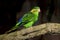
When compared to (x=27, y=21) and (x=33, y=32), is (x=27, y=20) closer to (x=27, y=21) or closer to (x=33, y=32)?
(x=27, y=21)

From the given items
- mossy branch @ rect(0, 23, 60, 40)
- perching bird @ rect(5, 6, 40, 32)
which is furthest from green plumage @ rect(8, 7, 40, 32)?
mossy branch @ rect(0, 23, 60, 40)

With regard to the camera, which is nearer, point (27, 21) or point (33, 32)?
point (33, 32)

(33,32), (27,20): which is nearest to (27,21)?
(27,20)

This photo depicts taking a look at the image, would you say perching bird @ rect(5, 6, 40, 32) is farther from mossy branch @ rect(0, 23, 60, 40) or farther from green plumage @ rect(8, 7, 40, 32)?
mossy branch @ rect(0, 23, 60, 40)

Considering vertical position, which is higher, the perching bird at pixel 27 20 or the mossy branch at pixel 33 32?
the perching bird at pixel 27 20

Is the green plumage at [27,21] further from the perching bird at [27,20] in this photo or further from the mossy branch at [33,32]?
the mossy branch at [33,32]

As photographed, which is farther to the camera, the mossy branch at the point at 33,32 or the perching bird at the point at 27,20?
the perching bird at the point at 27,20

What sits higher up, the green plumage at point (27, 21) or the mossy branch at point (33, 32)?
the green plumage at point (27, 21)

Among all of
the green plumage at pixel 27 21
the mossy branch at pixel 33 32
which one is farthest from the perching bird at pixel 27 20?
the mossy branch at pixel 33 32

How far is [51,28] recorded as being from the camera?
744 mm

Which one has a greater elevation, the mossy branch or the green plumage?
the green plumage

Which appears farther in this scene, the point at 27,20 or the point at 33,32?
the point at 27,20

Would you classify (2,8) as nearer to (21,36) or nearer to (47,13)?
(47,13)

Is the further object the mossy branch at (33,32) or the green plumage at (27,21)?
the green plumage at (27,21)
